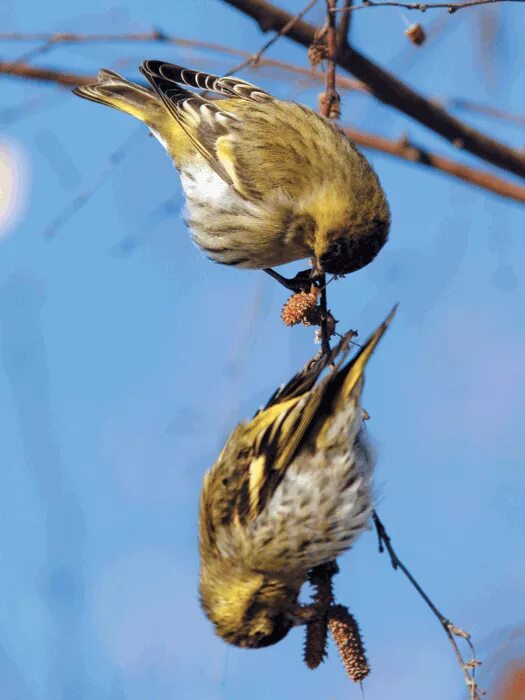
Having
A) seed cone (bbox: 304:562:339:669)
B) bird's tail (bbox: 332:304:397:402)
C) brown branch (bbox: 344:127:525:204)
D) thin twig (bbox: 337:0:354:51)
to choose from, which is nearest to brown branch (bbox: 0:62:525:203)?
brown branch (bbox: 344:127:525:204)

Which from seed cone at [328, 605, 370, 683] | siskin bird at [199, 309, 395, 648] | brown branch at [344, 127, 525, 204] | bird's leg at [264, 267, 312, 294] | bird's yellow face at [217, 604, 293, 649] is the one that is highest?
brown branch at [344, 127, 525, 204]

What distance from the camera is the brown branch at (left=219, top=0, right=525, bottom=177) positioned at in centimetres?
331

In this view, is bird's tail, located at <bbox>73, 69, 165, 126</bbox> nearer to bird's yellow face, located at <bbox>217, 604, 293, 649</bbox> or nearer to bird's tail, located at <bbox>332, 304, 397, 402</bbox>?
bird's tail, located at <bbox>332, 304, 397, 402</bbox>

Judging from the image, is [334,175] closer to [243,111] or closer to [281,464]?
[243,111]

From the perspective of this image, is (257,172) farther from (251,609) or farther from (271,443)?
(251,609)

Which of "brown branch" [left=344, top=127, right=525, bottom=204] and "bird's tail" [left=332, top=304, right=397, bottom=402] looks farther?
"brown branch" [left=344, top=127, right=525, bottom=204]

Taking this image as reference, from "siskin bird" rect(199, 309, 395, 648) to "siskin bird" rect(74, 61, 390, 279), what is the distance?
1.32 feet

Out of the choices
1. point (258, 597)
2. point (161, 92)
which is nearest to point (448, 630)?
point (258, 597)

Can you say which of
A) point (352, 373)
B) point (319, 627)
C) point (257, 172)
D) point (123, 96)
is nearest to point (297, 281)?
point (257, 172)

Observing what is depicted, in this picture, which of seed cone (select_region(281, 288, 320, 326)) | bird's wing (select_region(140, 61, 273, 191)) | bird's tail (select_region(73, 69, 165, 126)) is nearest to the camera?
seed cone (select_region(281, 288, 320, 326))

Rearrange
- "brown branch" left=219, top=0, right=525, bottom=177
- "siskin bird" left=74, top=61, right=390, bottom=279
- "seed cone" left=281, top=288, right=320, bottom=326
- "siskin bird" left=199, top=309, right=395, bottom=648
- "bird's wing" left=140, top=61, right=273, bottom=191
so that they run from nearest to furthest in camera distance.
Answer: "seed cone" left=281, top=288, right=320, bottom=326, "siskin bird" left=199, top=309, right=395, bottom=648, "siskin bird" left=74, top=61, right=390, bottom=279, "brown branch" left=219, top=0, right=525, bottom=177, "bird's wing" left=140, top=61, right=273, bottom=191

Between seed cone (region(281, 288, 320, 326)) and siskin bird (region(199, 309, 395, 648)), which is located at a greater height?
seed cone (region(281, 288, 320, 326))

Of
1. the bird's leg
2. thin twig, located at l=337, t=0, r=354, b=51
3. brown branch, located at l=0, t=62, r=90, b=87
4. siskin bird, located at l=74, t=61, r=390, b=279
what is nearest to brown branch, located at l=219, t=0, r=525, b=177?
thin twig, located at l=337, t=0, r=354, b=51

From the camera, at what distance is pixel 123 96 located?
3.94 metres
